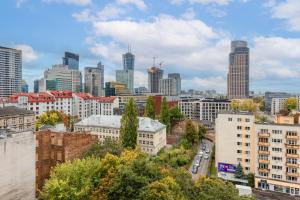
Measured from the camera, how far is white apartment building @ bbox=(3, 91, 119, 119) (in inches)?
4158

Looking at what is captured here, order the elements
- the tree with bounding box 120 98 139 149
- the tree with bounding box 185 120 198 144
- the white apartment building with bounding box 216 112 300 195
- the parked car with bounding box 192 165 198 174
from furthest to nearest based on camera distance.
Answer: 1. the tree with bounding box 185 120 198 144
2. the parked car with bounding box 192 165 198 174
3. the tree with bounding box 120 98 139 149
4. the white apartment building with bounding box 216 112 300 195

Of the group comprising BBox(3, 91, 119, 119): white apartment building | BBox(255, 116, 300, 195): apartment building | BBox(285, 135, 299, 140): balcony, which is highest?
BBox(3, 91, 119, 119): white apartment building

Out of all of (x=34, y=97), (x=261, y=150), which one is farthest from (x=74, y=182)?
(x=34, y=97)

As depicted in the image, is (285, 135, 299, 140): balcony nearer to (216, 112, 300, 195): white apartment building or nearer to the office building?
(216, 112, 300, 195): white apartment building

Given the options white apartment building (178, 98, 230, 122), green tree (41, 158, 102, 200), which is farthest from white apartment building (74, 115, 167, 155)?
white apartment building (178, 98, 230, 122)

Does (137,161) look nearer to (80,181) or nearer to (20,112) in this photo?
(80,181)

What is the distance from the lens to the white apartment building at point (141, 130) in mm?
70812

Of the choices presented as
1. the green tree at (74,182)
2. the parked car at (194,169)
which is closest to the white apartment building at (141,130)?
the parked car at (194,169)

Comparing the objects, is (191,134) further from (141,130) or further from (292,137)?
(292,137)

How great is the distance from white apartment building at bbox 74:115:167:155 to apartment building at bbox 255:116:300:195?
25491 mm

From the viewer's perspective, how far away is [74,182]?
3341cm

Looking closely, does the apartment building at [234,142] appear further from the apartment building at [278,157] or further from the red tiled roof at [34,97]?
the red tiled roof at [34,97]

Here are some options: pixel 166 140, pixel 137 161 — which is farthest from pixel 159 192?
pixel 166 140

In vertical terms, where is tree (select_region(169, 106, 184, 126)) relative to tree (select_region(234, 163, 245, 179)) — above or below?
above
